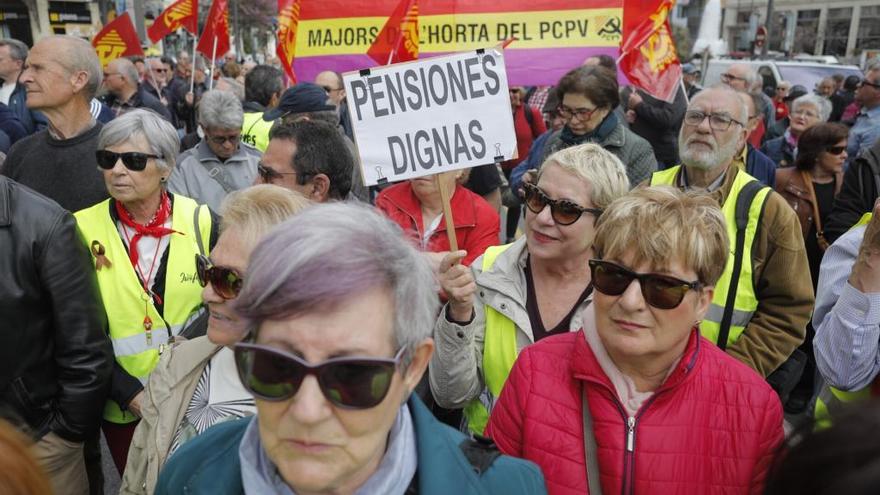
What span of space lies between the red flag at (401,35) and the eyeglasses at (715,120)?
99.3 inches

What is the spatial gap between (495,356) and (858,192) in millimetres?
2397

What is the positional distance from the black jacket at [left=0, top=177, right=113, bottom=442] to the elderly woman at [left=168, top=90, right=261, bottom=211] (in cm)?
197

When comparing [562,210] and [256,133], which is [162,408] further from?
[256,133]

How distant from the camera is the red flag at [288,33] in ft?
19.9

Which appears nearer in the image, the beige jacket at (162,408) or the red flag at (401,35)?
the beige jacket at (162,408)

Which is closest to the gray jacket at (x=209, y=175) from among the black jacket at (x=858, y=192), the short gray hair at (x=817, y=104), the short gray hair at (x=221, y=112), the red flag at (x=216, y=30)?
the short gray hair at (x=221, y=112)

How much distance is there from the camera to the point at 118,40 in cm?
887

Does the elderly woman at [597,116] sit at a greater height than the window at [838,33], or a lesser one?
greater

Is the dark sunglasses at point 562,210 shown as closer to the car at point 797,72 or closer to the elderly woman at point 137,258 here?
the elderly woman at point 137,258

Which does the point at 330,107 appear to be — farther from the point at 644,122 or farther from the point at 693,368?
→ the point at 693,368

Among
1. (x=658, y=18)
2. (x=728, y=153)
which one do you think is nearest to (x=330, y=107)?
(x=658, y=18)

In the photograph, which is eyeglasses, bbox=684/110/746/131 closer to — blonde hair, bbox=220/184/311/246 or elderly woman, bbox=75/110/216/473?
blonde hair, bbox=220/184/311/246

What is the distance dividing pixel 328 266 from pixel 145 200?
1.93 m

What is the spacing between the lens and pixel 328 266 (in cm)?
133
